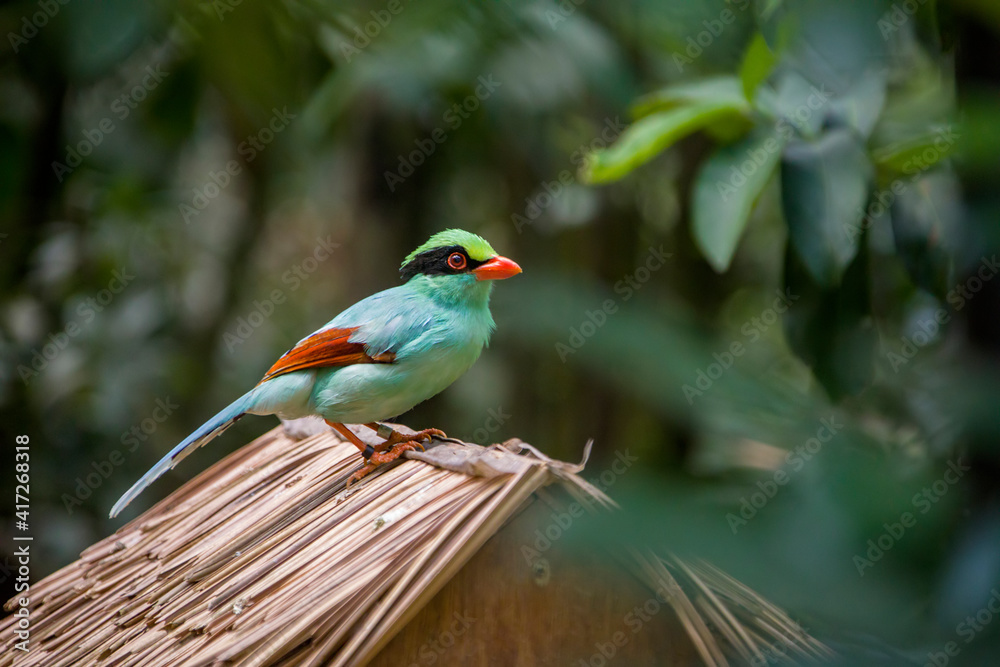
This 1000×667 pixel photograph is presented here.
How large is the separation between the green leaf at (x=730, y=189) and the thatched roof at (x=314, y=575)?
964 mm

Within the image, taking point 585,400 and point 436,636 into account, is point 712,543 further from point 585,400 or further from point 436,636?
point 585,400

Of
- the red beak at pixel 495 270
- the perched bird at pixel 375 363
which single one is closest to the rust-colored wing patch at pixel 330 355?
the perched bird at pixel 375 363

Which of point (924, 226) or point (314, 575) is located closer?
point (314, 575)

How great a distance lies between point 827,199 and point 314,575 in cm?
200

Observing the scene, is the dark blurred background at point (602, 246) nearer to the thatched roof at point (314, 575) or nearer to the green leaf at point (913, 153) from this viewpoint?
the green leaf at point (913, 153)

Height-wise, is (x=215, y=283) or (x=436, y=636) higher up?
(x=215, y=283)

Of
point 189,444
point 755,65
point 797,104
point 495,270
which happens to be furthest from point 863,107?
point 189,444

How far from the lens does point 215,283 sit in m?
8.16

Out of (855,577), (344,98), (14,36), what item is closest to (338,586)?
(855,577)

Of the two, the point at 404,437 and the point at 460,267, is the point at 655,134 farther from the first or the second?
the point at 404,437

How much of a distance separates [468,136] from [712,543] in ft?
16.4

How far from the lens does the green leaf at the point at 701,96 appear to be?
3109mm

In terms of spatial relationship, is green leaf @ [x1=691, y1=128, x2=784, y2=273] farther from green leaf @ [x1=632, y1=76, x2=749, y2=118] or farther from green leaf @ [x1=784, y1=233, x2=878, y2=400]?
green leaf @ [x1=784, y1=233, x2=878, y2=400]

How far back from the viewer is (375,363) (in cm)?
370
